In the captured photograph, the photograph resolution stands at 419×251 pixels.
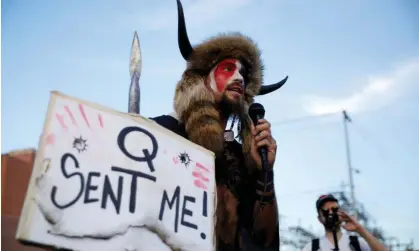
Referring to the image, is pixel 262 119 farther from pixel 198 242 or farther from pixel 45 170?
pixel 45 170

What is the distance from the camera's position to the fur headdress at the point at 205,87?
2.52 m

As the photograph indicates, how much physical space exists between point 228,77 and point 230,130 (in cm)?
31

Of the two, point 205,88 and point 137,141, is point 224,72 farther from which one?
point 137,141

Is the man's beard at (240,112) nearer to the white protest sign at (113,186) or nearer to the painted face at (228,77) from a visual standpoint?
the painted face at (228,77)

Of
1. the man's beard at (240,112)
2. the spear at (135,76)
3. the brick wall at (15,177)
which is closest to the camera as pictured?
the spear at (135,76)

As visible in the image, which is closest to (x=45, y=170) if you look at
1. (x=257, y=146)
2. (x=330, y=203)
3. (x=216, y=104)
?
(x=257, y=146)

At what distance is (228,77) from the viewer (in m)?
2.79

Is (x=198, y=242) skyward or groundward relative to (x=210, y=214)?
Result: groundward

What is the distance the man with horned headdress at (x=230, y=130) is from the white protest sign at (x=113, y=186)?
18.0 inches

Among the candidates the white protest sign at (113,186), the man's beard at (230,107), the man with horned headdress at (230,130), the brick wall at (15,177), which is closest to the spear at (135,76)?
the man with horned headdress at (230,130)

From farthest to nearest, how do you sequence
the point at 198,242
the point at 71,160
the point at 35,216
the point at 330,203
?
the point at 330,203, the point at 198,242, the point at 71,160, the point at 35,216

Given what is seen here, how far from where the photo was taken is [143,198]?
1.78 meters

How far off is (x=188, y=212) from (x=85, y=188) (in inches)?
18.3

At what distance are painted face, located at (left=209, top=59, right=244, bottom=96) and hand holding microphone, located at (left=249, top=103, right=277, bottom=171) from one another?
0.33m
